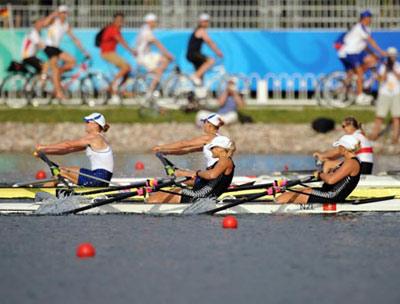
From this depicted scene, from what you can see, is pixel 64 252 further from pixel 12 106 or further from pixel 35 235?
pixel 12 106

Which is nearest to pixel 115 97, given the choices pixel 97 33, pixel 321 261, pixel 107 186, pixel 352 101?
pixel 97 33

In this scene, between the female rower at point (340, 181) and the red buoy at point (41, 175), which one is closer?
the female rower at point (340, 181)

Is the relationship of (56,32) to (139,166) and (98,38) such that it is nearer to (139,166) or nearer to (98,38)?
(98,38)

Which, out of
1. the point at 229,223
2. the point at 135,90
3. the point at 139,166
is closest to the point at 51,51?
the point at 135,90

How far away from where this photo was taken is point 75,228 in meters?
15.4

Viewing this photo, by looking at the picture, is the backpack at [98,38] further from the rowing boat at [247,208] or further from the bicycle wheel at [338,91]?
the rowing boat at [247,208]

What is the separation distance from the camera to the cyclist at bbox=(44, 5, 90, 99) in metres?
28.6

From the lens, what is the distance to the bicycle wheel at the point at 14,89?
96.1ft

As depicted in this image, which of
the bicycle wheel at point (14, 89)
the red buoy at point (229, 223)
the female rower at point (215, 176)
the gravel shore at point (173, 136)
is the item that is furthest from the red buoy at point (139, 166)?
the red buoy at point (229, 223)

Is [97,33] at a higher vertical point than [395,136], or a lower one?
higher

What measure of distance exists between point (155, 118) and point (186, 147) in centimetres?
1002

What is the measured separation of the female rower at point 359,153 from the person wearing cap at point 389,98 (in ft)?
19.7

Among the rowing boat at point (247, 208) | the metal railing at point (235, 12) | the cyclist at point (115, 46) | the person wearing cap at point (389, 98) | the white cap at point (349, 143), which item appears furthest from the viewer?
the metal railing at point (235, 12)

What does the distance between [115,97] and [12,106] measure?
2446 mm
